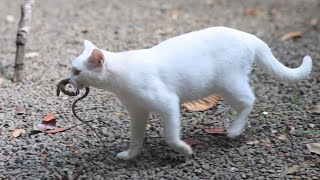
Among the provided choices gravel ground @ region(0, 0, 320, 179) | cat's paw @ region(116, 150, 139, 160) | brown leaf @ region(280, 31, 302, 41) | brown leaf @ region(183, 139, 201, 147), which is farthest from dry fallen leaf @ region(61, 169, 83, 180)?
brown leaf @ region(280, 31, 302, 41)

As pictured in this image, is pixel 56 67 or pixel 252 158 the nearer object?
pixel 252 158

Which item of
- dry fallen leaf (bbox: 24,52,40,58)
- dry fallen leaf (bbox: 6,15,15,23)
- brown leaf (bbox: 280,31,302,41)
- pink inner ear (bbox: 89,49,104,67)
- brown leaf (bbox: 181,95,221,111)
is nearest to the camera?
Result: pink inner ear (bbox: 89,49,104,67)

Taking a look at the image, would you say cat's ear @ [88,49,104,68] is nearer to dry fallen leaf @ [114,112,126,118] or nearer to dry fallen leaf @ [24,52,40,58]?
dry fallen leaf @ [114,112,126,118]

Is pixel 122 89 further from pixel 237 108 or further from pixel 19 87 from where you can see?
pixel 19 87

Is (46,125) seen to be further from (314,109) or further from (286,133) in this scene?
(314,109)

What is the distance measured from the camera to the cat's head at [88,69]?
76.1 inches

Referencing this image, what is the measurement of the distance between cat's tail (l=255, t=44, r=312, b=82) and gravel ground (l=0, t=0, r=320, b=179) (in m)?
0.27

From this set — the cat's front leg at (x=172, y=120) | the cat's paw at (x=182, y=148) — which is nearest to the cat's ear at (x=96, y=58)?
the cat's front leg at (x=172, y=120)

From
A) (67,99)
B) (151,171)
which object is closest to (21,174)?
(151,171)

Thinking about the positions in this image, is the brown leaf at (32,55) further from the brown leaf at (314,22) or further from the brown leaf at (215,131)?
the brown leaf at (314,22)

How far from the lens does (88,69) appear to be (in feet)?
6.40

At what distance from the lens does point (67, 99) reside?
2898 mm

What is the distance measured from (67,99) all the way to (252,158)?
1.20 meters

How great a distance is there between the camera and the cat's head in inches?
76.1
